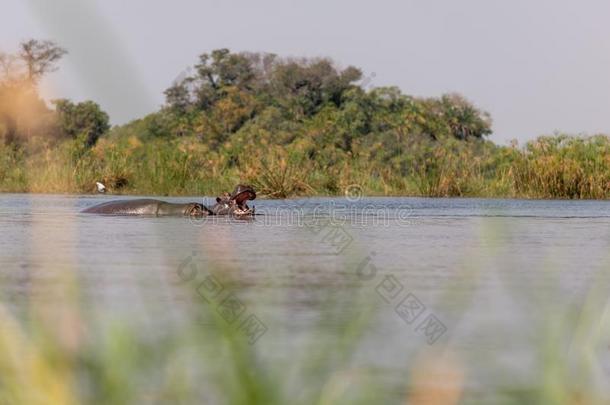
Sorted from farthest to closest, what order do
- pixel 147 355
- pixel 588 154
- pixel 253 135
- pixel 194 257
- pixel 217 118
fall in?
pixel 217 118
pixel 253 135
pixel 588 154
pixel 194 257
pixel 147 355

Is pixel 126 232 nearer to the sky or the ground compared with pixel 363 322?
nearer to the ground

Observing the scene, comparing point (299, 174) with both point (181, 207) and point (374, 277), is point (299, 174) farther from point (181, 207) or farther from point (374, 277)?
point (374, 277)

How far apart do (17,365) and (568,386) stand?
47.4 inches

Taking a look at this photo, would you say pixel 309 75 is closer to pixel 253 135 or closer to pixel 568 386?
pixel 253 135

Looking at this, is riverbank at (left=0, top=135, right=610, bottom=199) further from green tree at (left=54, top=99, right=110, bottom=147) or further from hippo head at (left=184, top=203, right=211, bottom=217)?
green tree at (left=54, top=99, right=110, bottom=147)

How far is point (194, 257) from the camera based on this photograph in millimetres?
7344

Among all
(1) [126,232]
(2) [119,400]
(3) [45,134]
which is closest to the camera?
(2) [119,400]

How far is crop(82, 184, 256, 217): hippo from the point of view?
13.5 meters

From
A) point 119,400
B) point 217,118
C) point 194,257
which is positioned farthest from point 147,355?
point 217,118

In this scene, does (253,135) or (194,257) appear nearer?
(194,257)

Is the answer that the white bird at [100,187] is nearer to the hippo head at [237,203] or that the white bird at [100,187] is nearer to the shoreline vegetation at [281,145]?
the shoreline vegetation at [281,145]

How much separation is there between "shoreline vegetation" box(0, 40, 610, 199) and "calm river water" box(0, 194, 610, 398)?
1.02m

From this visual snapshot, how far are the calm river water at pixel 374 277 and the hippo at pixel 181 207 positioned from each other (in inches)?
25.1

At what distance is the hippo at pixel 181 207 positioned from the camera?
1355 cm
